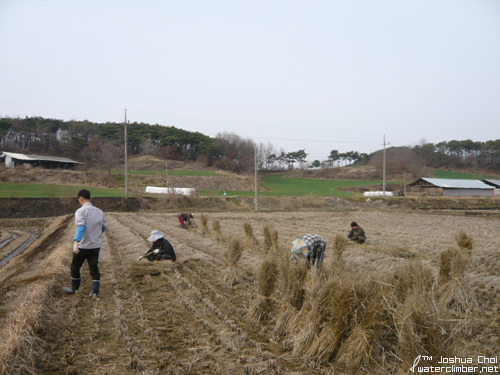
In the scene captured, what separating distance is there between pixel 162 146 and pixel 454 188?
5523 cm

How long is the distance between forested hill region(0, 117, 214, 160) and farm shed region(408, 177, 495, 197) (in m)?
38.1

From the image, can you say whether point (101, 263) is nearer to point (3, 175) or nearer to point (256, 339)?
point (256, 339)

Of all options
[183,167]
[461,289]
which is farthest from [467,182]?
[461,289]

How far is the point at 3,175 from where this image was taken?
144 feet

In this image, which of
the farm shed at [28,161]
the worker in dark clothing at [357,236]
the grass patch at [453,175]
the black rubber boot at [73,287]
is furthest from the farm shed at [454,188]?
the farm shed at [28,161]

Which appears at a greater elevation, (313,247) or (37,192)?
(313,247)

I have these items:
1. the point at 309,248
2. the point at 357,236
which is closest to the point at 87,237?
the point at 309,248

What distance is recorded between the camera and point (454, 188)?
47.0 m

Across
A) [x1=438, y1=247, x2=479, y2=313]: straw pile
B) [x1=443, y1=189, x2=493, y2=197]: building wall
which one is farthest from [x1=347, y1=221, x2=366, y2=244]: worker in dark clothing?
[x1=443, y1=189, x2=493, y2=197]: building wall

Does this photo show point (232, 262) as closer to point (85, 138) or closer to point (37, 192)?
point (37, 192)

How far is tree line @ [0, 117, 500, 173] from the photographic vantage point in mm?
68312

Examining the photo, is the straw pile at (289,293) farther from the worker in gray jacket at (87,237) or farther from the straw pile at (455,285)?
the worker in gray jacket at (87,237)

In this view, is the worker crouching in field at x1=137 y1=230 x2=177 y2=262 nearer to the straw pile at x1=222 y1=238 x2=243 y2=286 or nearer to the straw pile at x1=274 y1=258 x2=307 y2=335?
the straw pile at x1=222 y1=238 x2=243 y2=286

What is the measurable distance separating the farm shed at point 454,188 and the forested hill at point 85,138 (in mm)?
38118
